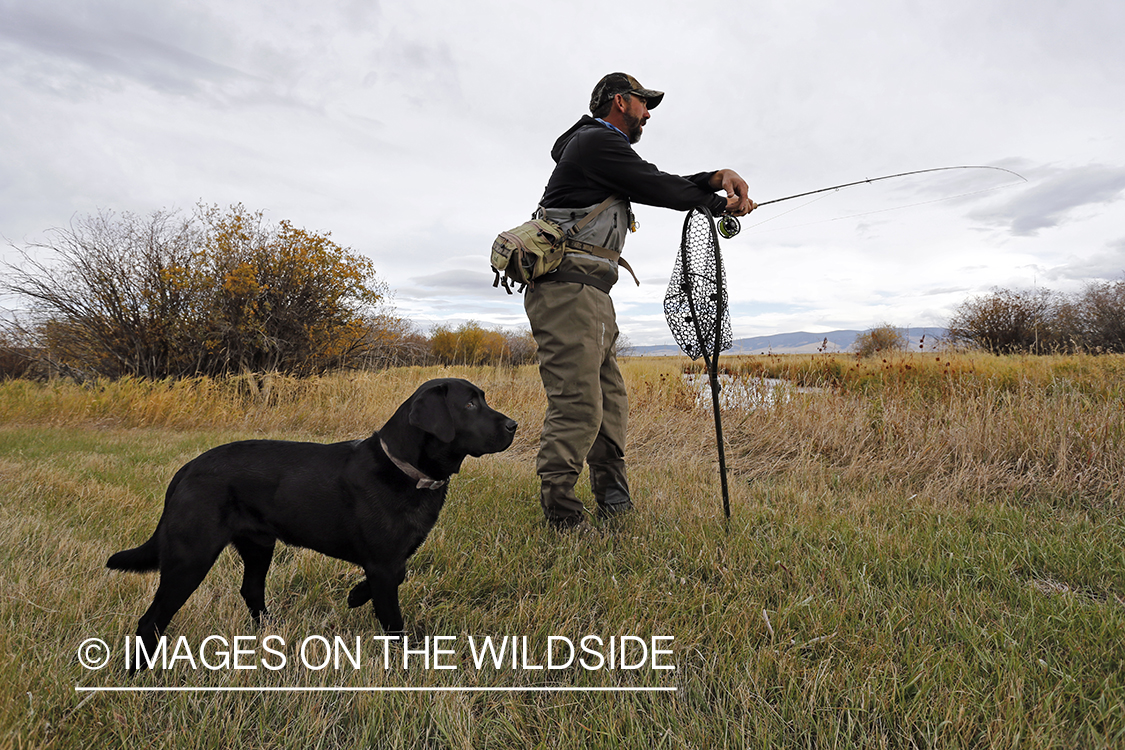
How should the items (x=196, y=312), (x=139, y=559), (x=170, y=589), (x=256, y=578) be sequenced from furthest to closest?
(x=196, y=312)
(x=256, y=578)
(x=139, y=559)
(x=170, y=589)

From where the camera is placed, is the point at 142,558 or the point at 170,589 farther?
the point at 142,558

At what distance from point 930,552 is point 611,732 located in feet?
7.34

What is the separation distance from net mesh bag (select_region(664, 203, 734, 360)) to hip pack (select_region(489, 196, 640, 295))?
0.50m

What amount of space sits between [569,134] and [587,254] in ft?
3.01

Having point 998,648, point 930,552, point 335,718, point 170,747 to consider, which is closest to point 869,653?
point 998,648

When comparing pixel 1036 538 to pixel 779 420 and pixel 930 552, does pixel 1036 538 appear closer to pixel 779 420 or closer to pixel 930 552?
pixel 930 552

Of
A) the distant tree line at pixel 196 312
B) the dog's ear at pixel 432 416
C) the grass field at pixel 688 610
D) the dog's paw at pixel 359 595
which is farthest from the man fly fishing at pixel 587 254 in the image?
the distant tree line at pixel 196 312

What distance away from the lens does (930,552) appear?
2.91 m

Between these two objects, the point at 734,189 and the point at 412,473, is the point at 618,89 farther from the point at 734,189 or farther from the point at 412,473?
the point at 412,473

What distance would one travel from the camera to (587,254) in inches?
124

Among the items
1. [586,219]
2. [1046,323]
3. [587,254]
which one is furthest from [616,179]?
[1046,323]

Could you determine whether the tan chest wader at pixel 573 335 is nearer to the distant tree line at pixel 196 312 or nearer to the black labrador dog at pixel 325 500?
the black labrador dog at pixel 325 500

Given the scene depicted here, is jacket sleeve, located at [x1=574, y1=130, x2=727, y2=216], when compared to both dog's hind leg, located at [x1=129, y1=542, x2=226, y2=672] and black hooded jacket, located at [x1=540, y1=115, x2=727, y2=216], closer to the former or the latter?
black hooded jacket, located at [x1=540, y1=115, x2=727, y2=216]

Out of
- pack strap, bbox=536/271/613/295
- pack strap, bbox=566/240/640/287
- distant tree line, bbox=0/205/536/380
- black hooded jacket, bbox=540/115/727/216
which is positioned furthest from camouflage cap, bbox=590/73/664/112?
distant tree line, bbox=0/205/536/380
